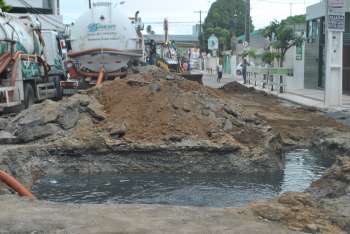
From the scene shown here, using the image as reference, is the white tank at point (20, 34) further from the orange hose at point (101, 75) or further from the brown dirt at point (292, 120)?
the brown dirt at point (292, 120)

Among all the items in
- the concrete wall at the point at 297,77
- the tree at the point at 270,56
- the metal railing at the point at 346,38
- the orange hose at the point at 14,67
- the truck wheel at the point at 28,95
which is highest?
the metal railing at the point at 346,38

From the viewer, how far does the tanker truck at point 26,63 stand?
52.4ft

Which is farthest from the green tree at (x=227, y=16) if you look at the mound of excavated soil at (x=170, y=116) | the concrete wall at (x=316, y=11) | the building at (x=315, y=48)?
the mound of excavated soil at (x=170, y=116)

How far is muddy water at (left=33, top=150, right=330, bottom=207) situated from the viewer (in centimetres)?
851

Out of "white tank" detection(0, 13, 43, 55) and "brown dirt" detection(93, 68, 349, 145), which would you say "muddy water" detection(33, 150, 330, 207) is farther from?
"white tank" detection(0, 13, 43, 55)

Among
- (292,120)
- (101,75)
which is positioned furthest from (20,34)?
(292,120)

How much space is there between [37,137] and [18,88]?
6137mm

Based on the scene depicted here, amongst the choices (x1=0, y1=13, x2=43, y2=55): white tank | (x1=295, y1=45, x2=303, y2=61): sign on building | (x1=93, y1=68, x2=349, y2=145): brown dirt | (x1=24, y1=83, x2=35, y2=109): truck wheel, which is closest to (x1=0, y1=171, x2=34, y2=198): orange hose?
(x1=93, y1=68, x2=349, y2=145): brown dirt

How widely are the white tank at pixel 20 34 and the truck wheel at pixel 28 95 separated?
42.2 inches

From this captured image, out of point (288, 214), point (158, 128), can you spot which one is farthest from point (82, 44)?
point (288, 214)

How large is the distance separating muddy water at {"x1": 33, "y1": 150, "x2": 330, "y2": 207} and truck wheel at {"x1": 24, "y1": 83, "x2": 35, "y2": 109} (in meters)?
7.96

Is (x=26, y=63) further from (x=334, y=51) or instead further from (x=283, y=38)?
(x=283, y=38)

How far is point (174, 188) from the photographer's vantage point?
916 cm

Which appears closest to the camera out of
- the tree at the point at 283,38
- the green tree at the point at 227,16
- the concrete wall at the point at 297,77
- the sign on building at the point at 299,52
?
the tree at the point at 283,38
